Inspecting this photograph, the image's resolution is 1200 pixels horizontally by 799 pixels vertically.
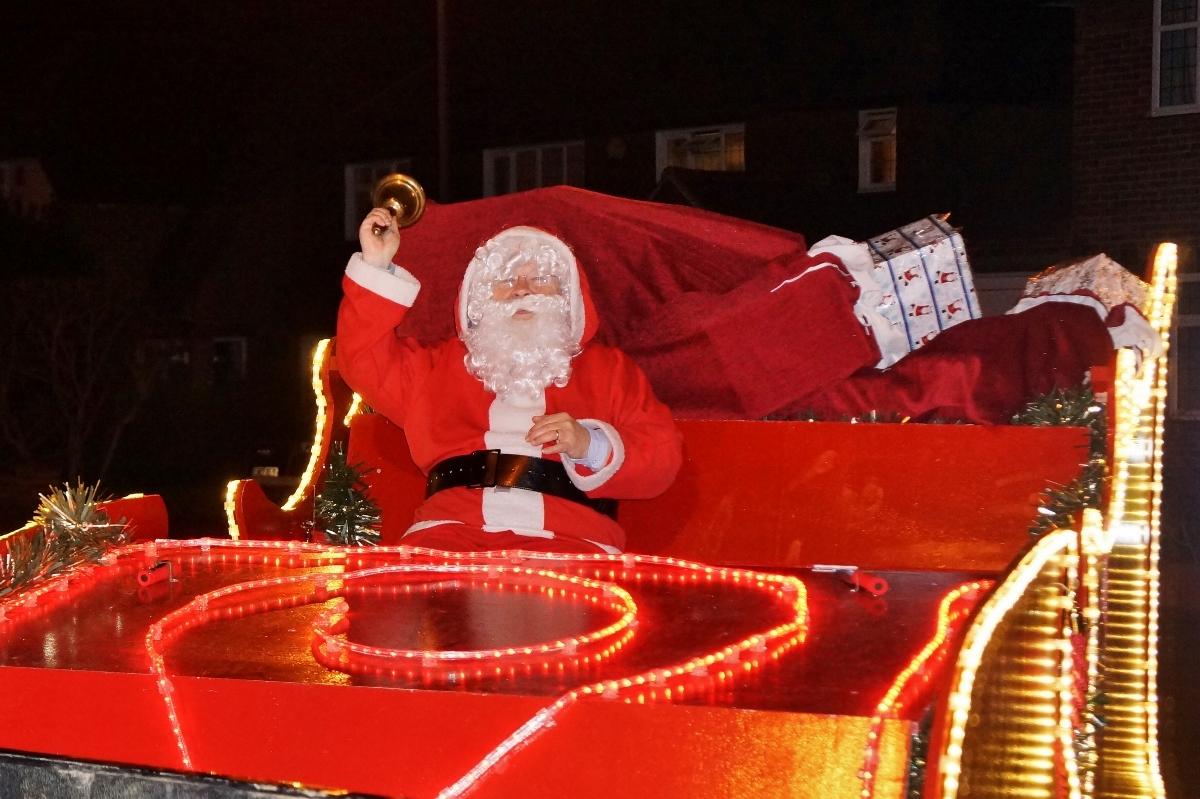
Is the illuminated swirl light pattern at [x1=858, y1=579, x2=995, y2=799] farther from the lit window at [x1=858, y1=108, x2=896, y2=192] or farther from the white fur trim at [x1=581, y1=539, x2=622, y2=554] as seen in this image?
the lit window at [x1=858, y1=108, x2=896, y2=192]

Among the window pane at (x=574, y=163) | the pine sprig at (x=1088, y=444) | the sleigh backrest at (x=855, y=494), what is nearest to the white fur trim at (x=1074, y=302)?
the pine sprig at (x=1088, y=444)

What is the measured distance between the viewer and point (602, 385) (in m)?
4.23

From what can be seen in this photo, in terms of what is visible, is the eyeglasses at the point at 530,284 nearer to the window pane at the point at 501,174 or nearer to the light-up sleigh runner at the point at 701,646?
the light-up sleigh runner at the point at 701,646

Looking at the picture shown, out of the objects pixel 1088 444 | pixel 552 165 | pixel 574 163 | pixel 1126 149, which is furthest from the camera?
pixel 552 165

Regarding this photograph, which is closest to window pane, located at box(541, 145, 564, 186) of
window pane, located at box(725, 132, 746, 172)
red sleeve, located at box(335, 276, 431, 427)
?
window pane, located at box(725, 132, 746, 172)

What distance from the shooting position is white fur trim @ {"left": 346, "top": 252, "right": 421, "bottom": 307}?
4.05 m

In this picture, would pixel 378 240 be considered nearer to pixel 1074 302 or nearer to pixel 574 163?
pixel 1074 302

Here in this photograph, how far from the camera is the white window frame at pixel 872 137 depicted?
17.7 meters

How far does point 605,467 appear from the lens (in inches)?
149

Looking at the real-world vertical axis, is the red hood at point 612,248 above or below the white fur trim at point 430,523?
above

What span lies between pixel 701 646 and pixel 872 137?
1651 cm

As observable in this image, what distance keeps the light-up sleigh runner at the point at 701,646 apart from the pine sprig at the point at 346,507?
0.87m

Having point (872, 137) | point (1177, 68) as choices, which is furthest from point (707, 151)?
point (1177, 68)

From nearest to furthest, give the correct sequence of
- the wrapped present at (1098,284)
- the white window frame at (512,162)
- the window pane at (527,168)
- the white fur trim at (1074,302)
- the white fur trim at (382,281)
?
the white fur trim at (382,281) < the white fur trim at (1074,302) < the wrapped present at (1098,284) < the white window frame at (512,162) < the window pane at (527,168)
